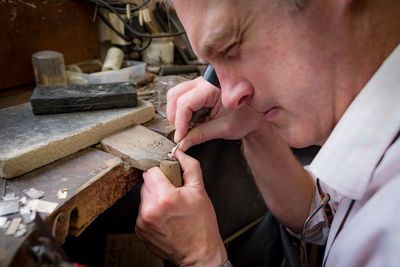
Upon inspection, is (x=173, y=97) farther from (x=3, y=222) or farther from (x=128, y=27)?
(x=128, y=27)

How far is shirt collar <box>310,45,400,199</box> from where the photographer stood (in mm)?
583

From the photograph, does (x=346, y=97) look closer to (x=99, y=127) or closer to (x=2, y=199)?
(x=99, y=127)

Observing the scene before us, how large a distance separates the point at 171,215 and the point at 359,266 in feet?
1.21

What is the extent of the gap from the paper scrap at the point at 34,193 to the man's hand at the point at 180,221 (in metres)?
0.21

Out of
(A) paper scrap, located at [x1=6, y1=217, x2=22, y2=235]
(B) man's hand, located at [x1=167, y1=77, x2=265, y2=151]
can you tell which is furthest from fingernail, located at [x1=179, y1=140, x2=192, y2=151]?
(A) paper scrap, located at [x1=6, y1=217, x2=22, y2=235]

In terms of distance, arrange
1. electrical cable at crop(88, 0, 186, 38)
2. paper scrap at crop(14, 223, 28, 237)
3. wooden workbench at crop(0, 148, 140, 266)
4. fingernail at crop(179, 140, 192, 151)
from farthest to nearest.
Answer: electrical cable at crop(88, 0, 186, 38) → fingernail at crop(179, 140, 192, 151) → wooden workbench at crop(0, 148, 140, 266) → paper scrap at crop(14, 223, 28, 237)

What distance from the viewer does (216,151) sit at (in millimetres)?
1301

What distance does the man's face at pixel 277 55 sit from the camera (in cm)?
55

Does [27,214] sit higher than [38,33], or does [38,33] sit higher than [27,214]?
[38,33]

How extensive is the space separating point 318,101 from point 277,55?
0.12m

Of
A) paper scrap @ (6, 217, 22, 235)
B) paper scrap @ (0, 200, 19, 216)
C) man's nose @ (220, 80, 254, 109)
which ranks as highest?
man's nose @ (220, 80, 254, 109)

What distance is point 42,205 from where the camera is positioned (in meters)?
0.59

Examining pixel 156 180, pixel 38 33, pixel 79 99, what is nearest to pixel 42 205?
pixel 156 180

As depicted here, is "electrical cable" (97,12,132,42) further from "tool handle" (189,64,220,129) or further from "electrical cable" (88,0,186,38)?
"tool handle" (189,64,220,129)
